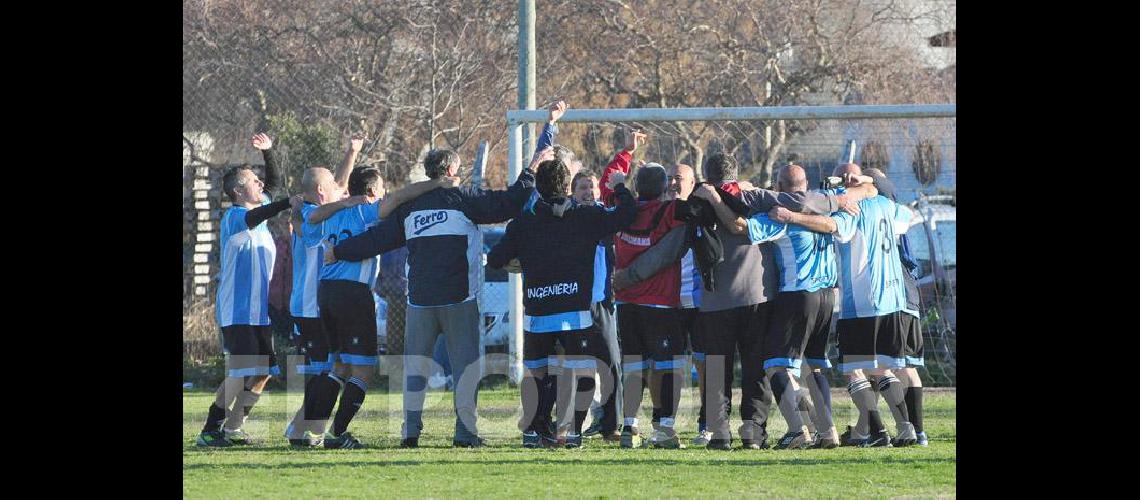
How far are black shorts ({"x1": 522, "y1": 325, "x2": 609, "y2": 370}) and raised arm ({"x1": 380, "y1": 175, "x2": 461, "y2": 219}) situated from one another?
1155 millimetres

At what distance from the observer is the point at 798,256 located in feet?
28.1

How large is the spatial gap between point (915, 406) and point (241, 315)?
15.1ft

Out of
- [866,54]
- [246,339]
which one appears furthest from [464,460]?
[866,54]

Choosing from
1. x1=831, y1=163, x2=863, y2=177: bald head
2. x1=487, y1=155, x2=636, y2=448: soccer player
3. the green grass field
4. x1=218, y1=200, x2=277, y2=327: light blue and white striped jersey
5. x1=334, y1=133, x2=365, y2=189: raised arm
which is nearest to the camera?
the green grass field

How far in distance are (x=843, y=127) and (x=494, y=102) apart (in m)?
4.50

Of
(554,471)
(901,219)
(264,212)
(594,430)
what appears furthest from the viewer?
(594,430)

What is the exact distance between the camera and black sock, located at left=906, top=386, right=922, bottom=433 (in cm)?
883

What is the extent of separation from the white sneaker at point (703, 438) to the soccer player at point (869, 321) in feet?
3.22

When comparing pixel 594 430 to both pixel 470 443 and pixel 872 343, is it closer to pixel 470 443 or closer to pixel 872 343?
pixel 470 443

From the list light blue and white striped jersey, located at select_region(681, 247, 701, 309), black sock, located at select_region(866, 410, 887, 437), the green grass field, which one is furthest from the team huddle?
the green grass field

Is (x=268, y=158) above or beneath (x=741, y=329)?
above

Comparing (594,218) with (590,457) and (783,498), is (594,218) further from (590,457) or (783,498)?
(783,498)

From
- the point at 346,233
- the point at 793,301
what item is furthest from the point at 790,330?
the point at 346,233

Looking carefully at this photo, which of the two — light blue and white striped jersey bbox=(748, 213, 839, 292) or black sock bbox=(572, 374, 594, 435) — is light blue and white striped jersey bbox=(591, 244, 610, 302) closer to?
black sock bbox=(572, 374, 594, 435)
